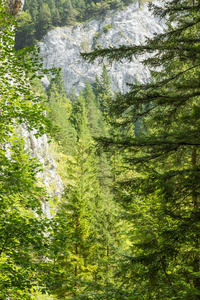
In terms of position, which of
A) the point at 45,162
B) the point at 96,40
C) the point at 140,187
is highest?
the point at 96,40

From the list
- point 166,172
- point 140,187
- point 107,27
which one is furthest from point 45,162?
point 107,27

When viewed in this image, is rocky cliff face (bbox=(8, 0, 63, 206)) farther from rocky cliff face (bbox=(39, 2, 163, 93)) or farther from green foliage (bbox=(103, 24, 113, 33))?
green foliage (bbox=(103, 24, 113, 33))

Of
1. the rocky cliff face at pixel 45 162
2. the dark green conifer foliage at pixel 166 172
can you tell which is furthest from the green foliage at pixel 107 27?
the dark green conifer foliage at pixel 166 172

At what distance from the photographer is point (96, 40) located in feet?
200

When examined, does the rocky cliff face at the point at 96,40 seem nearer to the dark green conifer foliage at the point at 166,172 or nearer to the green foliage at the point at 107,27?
the green foliage at the point at 107,27

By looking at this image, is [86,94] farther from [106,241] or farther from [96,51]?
[96,51]

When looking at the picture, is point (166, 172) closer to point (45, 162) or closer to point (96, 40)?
point (45, 162)

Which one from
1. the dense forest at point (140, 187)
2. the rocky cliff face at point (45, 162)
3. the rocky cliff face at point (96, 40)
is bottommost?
the dense forest at point (140, 187)

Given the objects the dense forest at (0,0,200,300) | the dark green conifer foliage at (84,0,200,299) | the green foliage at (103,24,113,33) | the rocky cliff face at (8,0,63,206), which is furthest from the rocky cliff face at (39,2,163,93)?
the dark green conifer foliage at (84,0,200,299)

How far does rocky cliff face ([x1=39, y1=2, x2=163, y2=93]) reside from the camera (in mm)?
61406

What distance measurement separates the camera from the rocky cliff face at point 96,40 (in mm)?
61406

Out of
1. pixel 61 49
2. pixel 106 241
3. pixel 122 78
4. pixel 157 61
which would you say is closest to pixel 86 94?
pixel 122 78

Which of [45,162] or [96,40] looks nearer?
[45,162]

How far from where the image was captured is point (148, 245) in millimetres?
3475
